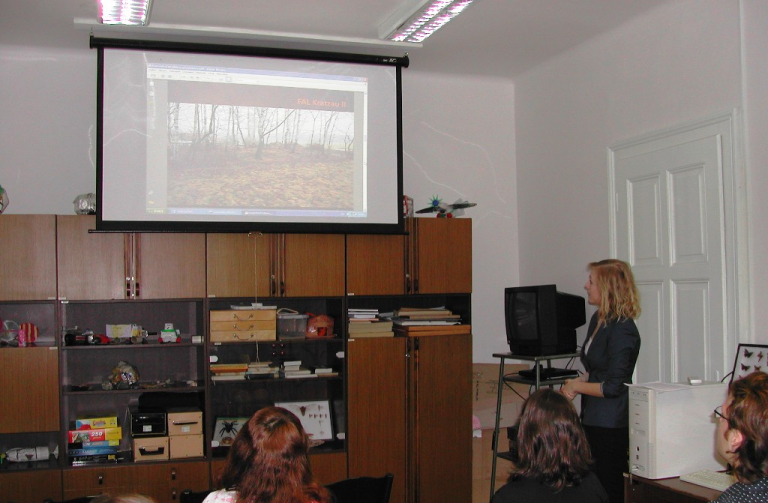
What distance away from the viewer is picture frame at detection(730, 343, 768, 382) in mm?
3500

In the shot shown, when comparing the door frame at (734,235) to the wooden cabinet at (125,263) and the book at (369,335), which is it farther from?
the wooden cabinet at (125,263)

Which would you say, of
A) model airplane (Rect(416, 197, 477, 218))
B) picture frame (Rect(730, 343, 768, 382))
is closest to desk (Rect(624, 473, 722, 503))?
picture frame (Rect(730, 343, 768, 382))

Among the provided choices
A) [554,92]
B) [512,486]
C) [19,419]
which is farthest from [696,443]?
[19,419]

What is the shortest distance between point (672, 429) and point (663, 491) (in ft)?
0.98

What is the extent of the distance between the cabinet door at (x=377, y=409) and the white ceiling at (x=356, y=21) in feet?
6.78

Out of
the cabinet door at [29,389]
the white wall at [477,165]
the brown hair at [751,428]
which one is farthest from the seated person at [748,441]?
the cabinet door at [29,389]

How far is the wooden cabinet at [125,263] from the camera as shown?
172 inches

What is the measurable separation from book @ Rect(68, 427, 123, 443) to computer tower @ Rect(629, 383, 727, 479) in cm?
308

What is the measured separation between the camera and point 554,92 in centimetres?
533

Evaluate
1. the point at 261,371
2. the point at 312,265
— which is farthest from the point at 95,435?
the point at 312,265

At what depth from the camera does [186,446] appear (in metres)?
4.53

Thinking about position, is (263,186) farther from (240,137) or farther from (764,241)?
(764,241)

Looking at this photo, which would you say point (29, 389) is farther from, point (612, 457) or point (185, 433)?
point (612, 457)

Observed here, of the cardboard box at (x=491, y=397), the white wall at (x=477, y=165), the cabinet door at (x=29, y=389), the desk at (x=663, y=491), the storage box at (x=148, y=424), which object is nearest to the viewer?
the desk at (x=663, y=491)
